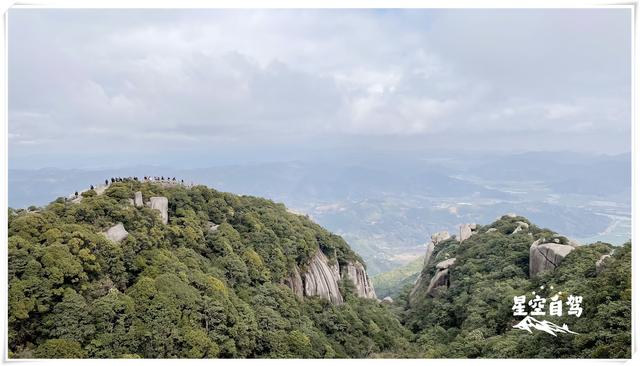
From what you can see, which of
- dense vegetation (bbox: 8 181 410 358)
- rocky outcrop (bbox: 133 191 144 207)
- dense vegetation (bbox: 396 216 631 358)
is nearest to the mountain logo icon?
dense vegetation (bbox: 396 216 631 358)

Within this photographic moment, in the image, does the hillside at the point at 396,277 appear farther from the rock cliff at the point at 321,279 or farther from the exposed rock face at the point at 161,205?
the exposed rock face at the point at 161,205

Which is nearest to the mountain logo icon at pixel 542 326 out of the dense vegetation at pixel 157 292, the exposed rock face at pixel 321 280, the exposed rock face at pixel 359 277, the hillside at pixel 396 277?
the dense vegetation at pixel 157 292

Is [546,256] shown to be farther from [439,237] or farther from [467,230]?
[439,237]

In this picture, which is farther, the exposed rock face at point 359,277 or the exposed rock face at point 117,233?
the exposed rock face at point 359,277
